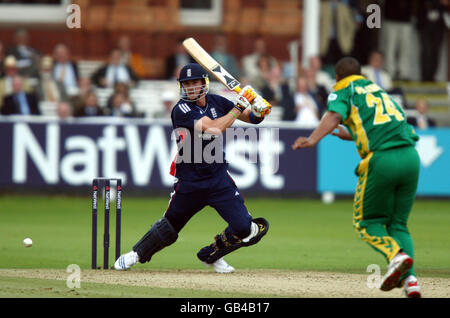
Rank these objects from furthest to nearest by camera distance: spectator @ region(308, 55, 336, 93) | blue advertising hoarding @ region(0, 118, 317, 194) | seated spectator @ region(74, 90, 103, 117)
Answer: spectator @ region(308, 55, 336, 93) < seated spectator @ region(74, 90, 103, 117) < blue advertising hoarding @ region(0, 118, 317, 194)

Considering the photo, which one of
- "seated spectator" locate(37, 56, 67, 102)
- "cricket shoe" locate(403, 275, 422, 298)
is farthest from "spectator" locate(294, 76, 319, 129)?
"cricket shoe" locate(403, 275, 422, 298)

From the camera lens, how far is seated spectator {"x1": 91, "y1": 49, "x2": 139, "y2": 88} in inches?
825

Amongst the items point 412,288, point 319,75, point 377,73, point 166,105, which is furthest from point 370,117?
point 319,75

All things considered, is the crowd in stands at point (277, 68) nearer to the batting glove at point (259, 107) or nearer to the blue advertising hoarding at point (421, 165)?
the blue advertising hoarding at point (421, 165)

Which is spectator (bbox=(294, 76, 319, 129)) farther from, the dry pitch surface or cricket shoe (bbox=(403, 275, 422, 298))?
cricket shoe (bbox=(403, 275, 422, 298))

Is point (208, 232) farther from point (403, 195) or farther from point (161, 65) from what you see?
point (161, 65)

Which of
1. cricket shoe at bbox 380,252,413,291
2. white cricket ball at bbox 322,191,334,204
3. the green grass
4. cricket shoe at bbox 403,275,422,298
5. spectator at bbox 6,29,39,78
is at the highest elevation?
spectator at bbox 6,29,39,78

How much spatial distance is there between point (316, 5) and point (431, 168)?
536cm

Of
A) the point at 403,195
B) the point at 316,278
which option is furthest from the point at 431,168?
the point at 403,195

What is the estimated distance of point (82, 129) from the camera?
18.6m

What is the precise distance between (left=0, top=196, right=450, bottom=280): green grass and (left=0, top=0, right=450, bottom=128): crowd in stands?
188cm

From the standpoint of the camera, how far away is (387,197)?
8.65 m

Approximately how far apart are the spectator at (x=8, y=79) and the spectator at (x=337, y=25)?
7.52 metres

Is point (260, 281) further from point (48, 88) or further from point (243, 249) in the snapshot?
point (48, 88)
